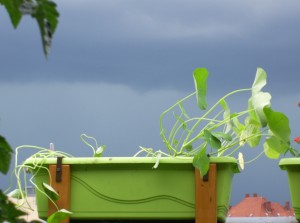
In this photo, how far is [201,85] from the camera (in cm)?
169

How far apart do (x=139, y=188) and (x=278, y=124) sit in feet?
1.43

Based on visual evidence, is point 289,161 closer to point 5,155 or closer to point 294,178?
point 294,178

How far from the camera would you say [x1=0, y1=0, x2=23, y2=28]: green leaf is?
278mm

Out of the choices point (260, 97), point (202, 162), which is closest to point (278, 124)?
point (260, 97)

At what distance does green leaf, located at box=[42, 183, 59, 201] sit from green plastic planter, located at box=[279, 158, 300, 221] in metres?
0.76

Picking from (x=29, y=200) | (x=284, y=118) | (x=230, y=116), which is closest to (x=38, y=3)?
(x=284, y=118)

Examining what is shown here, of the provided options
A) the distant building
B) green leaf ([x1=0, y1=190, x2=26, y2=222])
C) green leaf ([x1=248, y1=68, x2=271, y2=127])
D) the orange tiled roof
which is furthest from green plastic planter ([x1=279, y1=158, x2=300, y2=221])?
green leaf ([x1=0, y1=190, x2=26, y2=222])

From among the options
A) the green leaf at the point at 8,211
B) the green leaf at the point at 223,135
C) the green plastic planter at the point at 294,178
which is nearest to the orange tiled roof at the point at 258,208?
the green plastic planter at the point at 294,178

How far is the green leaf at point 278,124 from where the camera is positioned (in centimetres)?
A: 161

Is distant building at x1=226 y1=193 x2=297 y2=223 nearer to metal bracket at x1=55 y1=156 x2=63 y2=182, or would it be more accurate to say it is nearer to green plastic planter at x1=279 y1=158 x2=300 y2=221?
green plastic planter at x1=279 y1=158 x2=300 y2=221

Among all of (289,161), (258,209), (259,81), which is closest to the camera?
(259,81)

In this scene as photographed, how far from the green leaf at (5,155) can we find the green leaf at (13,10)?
0.06 metres

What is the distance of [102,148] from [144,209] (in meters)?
0.26

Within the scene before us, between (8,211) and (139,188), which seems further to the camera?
(139,188)
